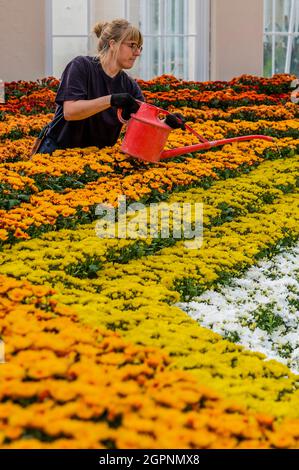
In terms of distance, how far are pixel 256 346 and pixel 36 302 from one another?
1069mm

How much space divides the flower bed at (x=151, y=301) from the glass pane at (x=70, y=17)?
2.91m

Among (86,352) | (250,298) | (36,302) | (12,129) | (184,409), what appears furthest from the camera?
(12,129)

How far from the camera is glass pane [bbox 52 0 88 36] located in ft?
36.4

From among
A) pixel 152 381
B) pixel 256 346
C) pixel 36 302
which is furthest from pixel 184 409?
pixel 256 346

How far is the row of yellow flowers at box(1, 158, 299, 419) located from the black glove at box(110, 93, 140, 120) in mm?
794

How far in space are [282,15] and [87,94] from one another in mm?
8721

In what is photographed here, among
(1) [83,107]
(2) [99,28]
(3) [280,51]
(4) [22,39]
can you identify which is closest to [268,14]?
(3) [280,51]

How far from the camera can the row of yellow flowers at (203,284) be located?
2879mm

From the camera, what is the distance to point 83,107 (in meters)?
5.48

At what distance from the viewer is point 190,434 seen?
2240mm

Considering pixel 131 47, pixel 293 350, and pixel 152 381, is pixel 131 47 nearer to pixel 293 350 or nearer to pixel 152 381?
pixel 293 350

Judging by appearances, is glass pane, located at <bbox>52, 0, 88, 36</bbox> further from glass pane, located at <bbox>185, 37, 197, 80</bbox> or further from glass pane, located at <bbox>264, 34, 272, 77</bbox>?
glass pane, located at <bbox>264, 34, 272, 77</bbox>

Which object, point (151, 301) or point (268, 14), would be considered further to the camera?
point (268, 14)

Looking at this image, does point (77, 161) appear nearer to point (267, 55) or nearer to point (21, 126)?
point (21, 126)
